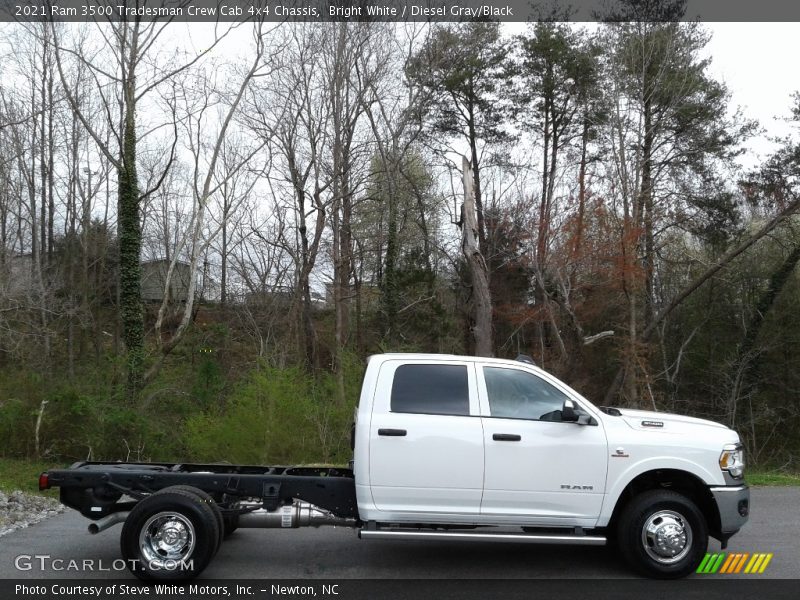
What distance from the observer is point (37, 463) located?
50.6 ft

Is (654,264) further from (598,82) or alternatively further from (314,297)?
(314,297)

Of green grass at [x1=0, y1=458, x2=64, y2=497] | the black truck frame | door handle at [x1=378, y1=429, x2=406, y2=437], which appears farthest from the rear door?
green grass at [x1=0, y1=458, x2=64, y2=497]

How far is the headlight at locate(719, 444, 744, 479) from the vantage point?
274 inches

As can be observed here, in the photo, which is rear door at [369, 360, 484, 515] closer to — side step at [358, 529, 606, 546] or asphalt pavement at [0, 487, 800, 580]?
side step at [358, 529, 606, 546]

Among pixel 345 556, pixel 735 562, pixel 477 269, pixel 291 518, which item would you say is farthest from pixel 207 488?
pixel 477 269

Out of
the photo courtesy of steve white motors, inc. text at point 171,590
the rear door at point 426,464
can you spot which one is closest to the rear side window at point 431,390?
the rear door at point 426,464

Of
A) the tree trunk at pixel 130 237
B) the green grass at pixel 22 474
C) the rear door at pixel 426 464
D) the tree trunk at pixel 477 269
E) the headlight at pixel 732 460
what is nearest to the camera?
the rear door at pixel 426 464

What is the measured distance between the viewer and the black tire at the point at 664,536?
22.3ft

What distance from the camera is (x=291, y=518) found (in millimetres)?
7117

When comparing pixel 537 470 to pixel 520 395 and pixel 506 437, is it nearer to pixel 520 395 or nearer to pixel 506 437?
pixel 506 437

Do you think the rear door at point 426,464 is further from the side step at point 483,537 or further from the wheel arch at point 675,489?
the wheel arch at point 675,489

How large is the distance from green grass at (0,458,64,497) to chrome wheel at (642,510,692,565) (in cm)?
855

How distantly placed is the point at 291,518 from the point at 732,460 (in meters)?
4.10

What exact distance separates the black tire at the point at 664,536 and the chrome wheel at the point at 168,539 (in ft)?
12.6
